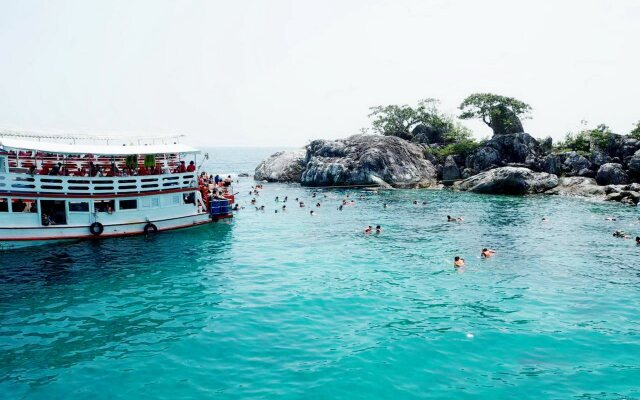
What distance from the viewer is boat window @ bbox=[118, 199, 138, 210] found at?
38875 millimetres

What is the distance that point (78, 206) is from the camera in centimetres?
3709

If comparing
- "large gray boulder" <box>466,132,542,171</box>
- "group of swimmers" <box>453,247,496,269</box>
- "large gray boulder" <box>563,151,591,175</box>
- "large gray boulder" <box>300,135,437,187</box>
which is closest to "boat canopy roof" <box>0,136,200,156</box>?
"group of swimmers" <box>453,247,496,269</box>

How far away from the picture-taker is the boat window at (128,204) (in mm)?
38875

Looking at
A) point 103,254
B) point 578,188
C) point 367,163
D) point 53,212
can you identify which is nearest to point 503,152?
point 578,188

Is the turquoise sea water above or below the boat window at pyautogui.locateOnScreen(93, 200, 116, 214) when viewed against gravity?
below

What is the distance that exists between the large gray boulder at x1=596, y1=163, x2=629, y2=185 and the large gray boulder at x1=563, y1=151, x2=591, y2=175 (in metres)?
3.42

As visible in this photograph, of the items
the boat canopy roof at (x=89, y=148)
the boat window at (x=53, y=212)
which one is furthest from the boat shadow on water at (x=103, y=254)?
the boat canopy roof at (x=89, y=148)

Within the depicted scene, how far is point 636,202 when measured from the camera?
192 feet

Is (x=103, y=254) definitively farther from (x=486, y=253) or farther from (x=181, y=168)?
(x=486, y=253)

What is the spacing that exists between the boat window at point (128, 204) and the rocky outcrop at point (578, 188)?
188ft

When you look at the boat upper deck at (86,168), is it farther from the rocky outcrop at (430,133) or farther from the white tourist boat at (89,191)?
the rocky outcrop at (430,133)

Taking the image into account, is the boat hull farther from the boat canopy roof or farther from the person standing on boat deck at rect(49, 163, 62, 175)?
the boat canopy roof

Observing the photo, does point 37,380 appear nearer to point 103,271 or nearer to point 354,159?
point 103,271

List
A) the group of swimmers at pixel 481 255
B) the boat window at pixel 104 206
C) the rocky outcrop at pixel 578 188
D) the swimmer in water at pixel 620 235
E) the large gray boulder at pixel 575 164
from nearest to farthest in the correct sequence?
1. the group of swimmers at pixel 481 255
2. the boat window at pixel 104 206
3. the swimmer in water at pixel 620 235
4. the rocky outcrop at pixel 578 188
5. the large gray boulder at pixel 575 164
